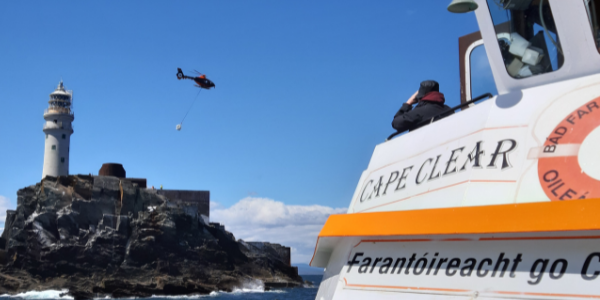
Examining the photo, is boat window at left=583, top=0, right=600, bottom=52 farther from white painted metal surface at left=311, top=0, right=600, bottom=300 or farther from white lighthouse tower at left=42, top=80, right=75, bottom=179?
white lighthouse tower at left=42, top=80, right=75, bottom=179

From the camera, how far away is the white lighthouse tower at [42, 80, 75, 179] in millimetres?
75500

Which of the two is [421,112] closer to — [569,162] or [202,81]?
[569,162]

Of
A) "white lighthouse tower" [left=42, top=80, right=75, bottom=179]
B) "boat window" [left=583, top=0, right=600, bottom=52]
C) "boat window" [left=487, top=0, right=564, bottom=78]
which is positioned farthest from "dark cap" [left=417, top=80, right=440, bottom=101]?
"white lighthouse tower" [left=42, top=80, right=75, bottom=179]

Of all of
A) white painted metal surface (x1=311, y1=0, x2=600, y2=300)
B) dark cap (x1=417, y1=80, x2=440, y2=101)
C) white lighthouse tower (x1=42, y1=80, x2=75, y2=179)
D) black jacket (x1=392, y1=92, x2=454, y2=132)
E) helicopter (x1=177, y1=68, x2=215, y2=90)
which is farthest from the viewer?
white lighthouse tower (x1=42, y1=80, x2=75, y2=179)

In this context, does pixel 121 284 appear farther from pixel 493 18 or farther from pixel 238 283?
pixel 493 18

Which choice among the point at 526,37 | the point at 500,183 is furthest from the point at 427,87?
the point at 500,183

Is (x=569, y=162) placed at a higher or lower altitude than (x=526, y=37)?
lower

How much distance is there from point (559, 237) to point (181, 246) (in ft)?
207

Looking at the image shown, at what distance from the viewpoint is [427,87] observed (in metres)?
4.85

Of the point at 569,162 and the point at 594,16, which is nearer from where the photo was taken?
the point at 569,162

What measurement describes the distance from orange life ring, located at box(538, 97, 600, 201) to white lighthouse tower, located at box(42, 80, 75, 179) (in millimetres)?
78903

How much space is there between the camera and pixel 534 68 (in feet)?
12.1

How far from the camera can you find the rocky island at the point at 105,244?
58.8 m

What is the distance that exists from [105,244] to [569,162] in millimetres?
61770
